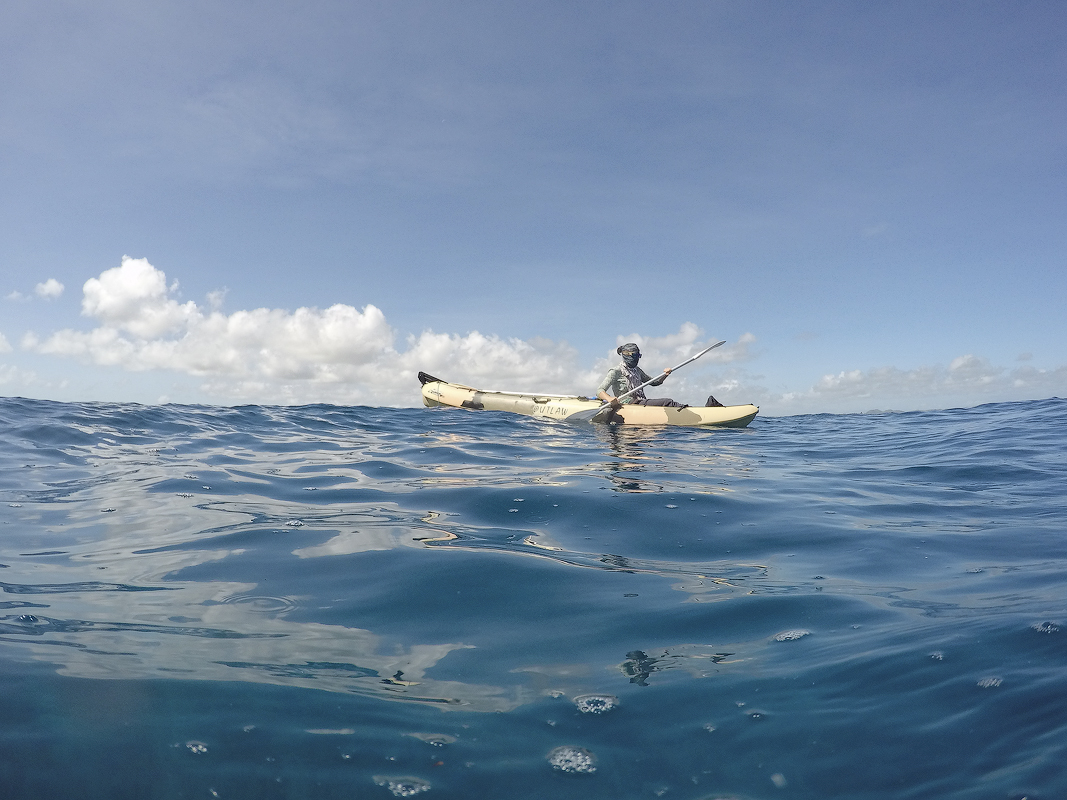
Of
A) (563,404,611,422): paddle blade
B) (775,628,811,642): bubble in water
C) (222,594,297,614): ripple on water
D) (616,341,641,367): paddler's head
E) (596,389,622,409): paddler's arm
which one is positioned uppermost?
(616,341,641,367): paddler's head

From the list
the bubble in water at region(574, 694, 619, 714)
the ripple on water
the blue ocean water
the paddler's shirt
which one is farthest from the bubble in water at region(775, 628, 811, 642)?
the paddler's shirt

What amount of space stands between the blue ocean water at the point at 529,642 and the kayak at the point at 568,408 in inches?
310

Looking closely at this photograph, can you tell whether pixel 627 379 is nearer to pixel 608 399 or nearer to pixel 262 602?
pixel 608 399

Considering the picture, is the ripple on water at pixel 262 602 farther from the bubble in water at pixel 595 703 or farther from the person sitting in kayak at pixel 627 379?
the person sitting in kayak at pixel 627 379

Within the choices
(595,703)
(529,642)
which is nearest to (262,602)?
(529,642)

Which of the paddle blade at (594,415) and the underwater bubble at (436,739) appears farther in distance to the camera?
the paddle blade at (594,415)

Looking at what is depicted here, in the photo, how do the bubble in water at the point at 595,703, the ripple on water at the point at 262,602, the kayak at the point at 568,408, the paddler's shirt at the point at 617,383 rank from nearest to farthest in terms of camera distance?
1. the bubble in water at the point at 595,703
2. the ripple on water at the point at 262,602
3. the kayak at the point at 568,408
4. the paddler's shirt at the point at 617,383

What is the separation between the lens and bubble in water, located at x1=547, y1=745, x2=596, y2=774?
189cm

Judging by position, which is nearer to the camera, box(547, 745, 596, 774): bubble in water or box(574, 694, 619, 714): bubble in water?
box(547, 745, 596, 774): bubble in water

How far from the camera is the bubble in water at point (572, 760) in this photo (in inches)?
74.4

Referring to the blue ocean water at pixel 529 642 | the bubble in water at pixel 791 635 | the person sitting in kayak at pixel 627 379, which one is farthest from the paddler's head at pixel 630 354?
the bubble in water at pixel 791 635

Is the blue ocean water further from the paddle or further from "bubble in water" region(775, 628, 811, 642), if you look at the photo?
the paddle

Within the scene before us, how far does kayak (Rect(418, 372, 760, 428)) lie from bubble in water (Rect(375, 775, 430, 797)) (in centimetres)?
1248

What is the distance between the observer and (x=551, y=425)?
14.4m
